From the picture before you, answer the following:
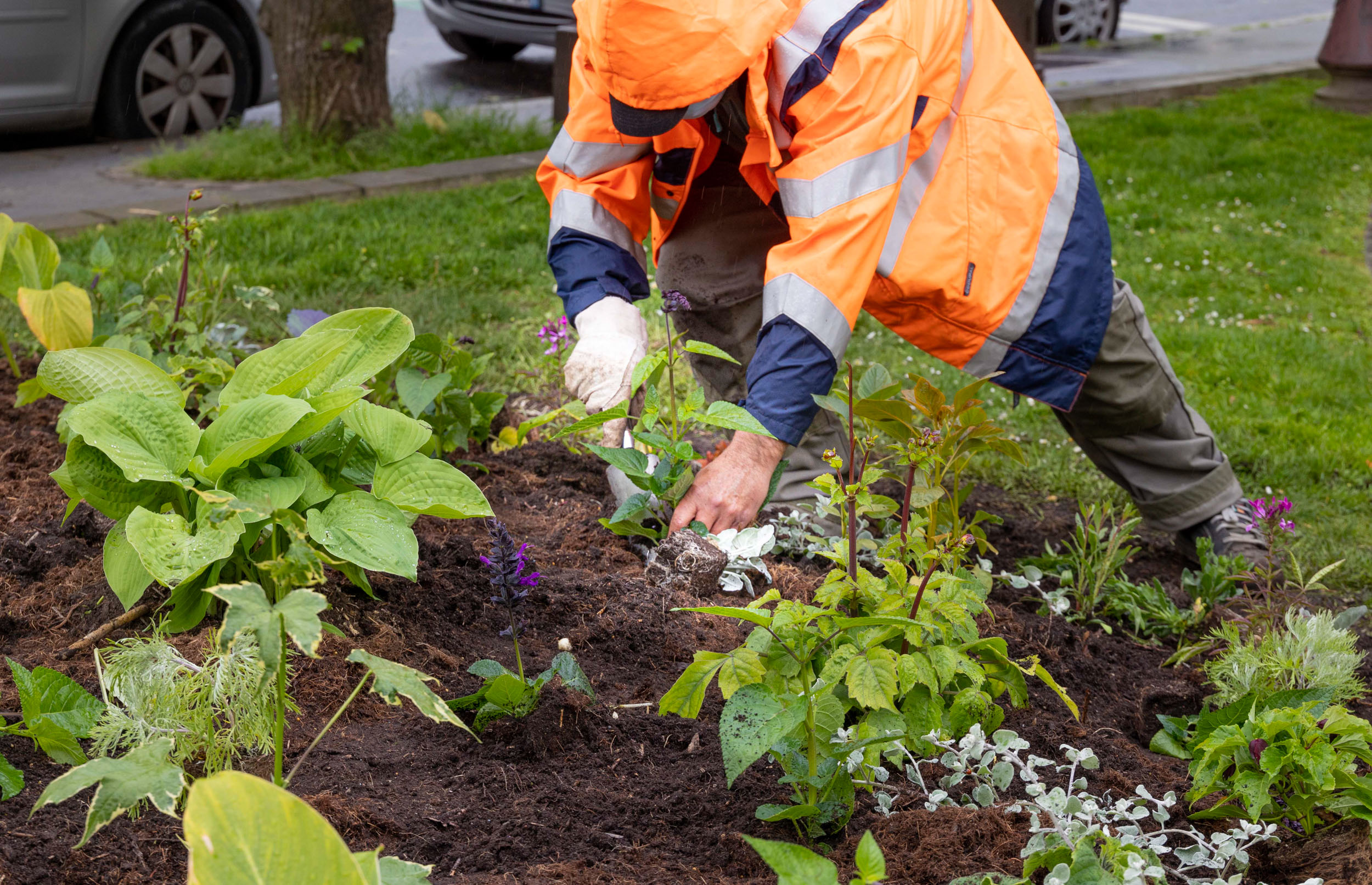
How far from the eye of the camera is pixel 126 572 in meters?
1.87

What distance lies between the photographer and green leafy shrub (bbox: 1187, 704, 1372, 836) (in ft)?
5.25

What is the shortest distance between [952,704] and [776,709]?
377mm

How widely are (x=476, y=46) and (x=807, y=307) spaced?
31.2ft

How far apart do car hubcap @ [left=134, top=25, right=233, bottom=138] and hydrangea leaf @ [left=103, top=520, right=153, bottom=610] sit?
246 inches

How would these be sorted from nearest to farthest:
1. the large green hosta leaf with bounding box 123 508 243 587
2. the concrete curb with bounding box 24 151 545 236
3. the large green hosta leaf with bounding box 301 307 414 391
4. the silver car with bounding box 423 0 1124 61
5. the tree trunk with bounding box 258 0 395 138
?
the large green hosta leaf with bounding box 123 508 243 587 → the large green hosta leaf with bounding box 301 307 414 391 → the concrete curb with bounding box 24 151 545 236 → the tree trunk with bounding box 258 0 395 138 → the silver car with bounding box 423 0 1124 61

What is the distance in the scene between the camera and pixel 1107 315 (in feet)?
9.32

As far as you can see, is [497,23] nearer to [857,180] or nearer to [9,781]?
[857,180]

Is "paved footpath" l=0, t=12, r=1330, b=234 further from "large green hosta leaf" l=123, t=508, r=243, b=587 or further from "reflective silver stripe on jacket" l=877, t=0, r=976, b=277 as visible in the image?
"large green hosta leaf" l=123, t=508, r=243, b=587

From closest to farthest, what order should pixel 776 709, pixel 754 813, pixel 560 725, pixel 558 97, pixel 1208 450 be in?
1. pixel 776 709
2. pixel 754 813
3. pixel 560 725
4. pixel 1208 450
5. pixel 558 97

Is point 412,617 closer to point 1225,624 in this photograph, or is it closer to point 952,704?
point 952,704

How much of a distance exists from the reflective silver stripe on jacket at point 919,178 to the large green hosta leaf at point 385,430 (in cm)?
109

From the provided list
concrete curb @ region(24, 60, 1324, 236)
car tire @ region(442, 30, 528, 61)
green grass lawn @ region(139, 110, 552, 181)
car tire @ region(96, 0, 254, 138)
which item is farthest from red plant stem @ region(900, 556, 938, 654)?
car tire @ region(442, 30, 528, 61)

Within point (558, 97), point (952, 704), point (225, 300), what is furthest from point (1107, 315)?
point (558, 97)

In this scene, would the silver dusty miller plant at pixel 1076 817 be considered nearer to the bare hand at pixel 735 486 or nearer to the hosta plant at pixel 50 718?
the bare hand at pixel 735 486
